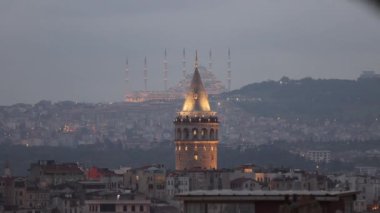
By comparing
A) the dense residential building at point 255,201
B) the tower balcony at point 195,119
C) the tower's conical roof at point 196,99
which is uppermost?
the tower's conical roof at point 196,99

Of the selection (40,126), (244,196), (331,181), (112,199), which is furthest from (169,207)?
(40,126)

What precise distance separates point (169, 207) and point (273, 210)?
6101cm

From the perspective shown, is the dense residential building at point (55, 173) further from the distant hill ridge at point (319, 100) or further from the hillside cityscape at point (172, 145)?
the distant hill ridge at point (319, 100)

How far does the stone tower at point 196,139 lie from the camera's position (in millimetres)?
101062

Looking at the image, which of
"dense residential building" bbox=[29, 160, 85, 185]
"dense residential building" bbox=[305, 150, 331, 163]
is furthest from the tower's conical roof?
"dense residential building" bbox=[305, 150, 331, 163]

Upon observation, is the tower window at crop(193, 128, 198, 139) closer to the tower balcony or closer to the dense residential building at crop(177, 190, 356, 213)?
the tower balcony

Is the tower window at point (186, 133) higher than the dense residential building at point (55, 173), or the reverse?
the tower window at point (186, 133)

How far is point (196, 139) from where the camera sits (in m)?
101

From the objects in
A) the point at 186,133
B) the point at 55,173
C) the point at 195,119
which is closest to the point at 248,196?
the point at 186,133

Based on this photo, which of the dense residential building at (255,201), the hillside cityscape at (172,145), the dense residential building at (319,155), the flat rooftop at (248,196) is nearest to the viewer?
the dense residential building at (255,201)

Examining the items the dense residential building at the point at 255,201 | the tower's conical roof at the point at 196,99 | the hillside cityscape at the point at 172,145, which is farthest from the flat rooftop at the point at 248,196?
the tower's conical roof at the point at 196,99

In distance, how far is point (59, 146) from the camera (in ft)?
502

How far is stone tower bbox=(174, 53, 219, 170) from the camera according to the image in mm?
101062

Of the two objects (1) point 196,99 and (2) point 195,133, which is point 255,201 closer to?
(2) point 195,133
